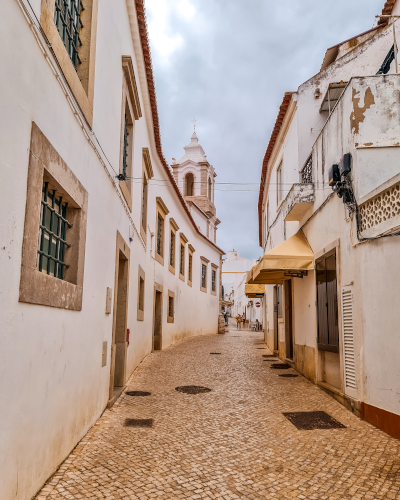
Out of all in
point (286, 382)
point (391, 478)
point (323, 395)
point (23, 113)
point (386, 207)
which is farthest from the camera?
point (286, 382)

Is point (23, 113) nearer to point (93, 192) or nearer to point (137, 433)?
point (93, 192)

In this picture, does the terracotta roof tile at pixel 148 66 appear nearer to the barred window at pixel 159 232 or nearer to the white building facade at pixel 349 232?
the barred window at pixel 159 232

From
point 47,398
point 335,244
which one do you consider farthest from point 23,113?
point 335,244

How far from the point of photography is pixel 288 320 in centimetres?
1211

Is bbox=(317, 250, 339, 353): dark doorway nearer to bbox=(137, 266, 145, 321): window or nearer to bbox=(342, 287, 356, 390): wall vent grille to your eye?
bbox=(342, 287, 356, 390): wall vent grille

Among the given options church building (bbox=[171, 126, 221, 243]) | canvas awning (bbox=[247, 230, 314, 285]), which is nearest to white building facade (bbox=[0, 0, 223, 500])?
canvas awning (bbox=[247, 230, 314, 285])

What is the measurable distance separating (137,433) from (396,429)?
310 cm

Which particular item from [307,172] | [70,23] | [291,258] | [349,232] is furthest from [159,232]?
[70,23]

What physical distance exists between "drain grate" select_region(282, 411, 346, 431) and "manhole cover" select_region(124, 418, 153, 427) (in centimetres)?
195

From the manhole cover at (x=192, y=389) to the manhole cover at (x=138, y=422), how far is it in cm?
191

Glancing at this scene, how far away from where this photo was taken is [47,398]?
3.51m

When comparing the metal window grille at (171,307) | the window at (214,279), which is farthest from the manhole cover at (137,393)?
the window at (214,279)

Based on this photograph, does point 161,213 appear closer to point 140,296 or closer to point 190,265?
point 140,296

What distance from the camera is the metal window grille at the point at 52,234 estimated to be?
3.77 m
